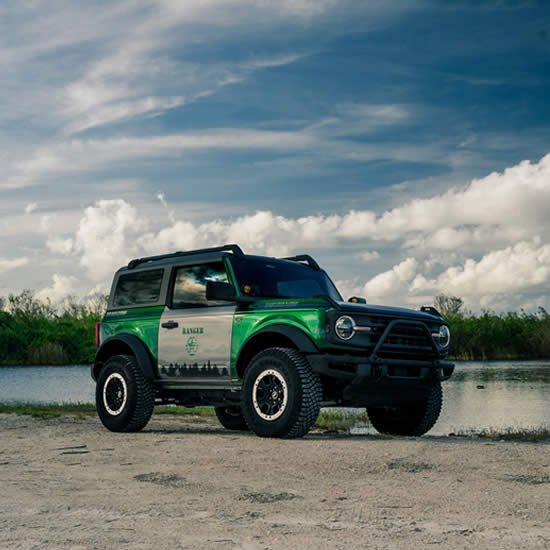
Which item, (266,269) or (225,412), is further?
(225,412)

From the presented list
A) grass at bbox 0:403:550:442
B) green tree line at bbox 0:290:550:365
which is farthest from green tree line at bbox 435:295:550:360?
grass at bbox 0:403:550:442

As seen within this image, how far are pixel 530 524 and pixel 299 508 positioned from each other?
1510mm

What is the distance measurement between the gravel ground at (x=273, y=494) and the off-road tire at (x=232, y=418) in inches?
102

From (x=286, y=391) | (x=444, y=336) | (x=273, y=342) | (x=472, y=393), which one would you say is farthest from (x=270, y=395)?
(x=472, y=393)

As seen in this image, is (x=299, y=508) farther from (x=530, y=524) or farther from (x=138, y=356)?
(x=138, y=356)

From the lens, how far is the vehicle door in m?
10.0

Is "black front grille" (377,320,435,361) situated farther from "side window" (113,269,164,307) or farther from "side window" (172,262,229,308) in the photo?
"side window" (113,269,164,307)

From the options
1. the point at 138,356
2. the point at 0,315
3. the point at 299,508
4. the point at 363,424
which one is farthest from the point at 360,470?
the point at 0,315

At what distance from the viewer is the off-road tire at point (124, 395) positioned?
10703mm

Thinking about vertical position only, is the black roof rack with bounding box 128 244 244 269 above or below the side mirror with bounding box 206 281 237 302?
above

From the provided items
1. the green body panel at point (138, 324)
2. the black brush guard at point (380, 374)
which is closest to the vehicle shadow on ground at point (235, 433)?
the black brush guard at point (380, 374)

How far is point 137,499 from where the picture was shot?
19.3 ft

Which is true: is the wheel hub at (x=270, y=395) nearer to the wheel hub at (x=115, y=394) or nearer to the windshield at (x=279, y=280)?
the windshield at (x=279, y=280)

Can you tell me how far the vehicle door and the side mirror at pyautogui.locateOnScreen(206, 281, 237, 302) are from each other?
0.34 metres
